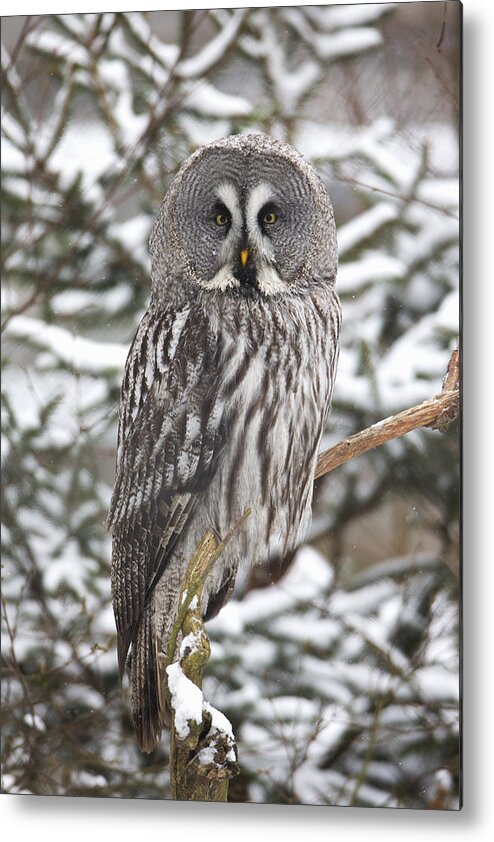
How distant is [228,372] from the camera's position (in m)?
2.56

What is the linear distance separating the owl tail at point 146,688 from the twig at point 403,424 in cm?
59

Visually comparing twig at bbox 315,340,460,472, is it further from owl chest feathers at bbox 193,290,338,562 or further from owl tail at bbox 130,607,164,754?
owl tail at bbox 130,607,164,754

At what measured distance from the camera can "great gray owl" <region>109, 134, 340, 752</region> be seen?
2.56m

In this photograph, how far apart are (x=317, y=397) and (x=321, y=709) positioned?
749 millimetres

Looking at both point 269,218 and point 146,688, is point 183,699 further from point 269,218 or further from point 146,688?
point 269,218

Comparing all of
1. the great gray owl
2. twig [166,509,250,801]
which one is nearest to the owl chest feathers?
the great gray owl

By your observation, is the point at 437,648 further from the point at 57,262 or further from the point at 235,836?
the point at 57,262

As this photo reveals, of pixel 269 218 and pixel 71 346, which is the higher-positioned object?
pixel 269 218

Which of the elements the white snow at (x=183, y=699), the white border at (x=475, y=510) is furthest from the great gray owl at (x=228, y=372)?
the white border at (x=475, y=510)

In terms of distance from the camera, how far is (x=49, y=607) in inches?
109

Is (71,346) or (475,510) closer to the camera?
(475,510)

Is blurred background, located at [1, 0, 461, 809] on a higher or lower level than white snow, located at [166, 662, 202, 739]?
higher

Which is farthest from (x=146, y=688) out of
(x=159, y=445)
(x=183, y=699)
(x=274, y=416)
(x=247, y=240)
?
(x=247, y=240)

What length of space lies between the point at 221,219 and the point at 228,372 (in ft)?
1.19
